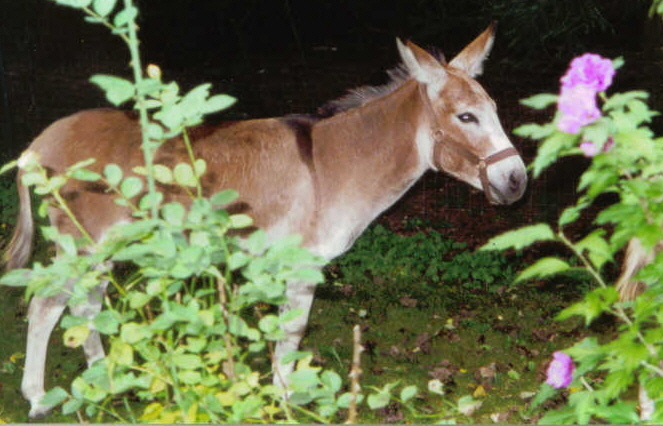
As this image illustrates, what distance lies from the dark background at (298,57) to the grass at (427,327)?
988mm

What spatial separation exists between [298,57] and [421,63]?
9.46 m

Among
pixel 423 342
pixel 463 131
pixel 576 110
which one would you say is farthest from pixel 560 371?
pixel 423 342

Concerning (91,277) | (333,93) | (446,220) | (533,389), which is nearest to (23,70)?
(333,93)

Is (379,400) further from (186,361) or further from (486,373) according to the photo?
(486,373)

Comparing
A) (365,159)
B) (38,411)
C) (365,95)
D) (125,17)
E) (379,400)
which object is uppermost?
(125,17)

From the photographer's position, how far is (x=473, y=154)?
3.66 meters

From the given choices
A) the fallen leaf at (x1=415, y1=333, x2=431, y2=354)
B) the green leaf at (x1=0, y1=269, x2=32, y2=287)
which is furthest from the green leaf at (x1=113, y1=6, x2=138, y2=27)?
the fallen leaf at (x1=415, y1=333, x2=431, y2=354)

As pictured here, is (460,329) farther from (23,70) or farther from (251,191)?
(23,70)

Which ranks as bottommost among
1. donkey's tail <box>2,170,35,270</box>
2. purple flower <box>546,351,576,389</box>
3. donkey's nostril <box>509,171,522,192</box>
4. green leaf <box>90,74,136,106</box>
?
donkey's tail <box>2,170,35,270</box>

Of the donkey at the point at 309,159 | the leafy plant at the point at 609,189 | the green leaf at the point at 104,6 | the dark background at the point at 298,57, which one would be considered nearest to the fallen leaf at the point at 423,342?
the donkey at the point at 309,159

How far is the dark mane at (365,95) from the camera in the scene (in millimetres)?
4043

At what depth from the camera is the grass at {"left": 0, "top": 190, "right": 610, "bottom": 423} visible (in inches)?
177

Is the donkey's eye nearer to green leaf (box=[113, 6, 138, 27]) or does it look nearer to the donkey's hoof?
green leaf (box=[113, 6, 138, 27])

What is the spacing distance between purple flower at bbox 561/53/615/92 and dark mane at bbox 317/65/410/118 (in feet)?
7.73
